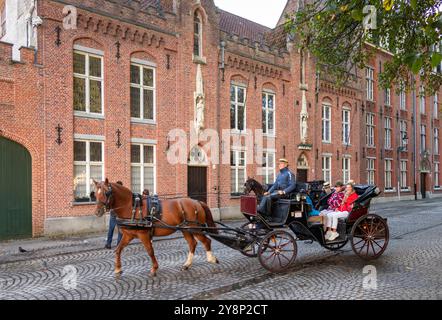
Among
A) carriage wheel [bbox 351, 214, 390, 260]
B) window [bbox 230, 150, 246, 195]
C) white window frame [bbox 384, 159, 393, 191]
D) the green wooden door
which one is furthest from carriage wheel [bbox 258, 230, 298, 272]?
white window frame [bbox 384, 159, 393, 191]

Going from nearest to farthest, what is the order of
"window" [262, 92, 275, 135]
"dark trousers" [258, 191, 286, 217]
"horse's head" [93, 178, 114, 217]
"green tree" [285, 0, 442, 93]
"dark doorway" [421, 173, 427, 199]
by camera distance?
"horse's head" [93, 178, 114, 217]
"dark trousers" [258, 191, 286, 217]
"green tree" [285, 0, 442, 93]
"window" [262, 92, 275, 135]
"dark doorway" [421, 173, 427, 199]

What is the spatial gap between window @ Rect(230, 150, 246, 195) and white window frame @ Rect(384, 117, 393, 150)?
53.7 feet

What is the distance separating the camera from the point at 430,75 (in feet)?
39.5

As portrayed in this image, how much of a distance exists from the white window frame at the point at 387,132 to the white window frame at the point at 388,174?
1.20 metres

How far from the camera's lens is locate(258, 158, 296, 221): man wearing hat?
761cm

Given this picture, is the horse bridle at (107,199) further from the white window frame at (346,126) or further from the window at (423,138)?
the window at (423,138)

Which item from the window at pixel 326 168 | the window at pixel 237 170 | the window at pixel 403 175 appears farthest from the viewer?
the window at pixel 403 175

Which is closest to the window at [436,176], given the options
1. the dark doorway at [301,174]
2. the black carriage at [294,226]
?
the dark doorway at [301,174]

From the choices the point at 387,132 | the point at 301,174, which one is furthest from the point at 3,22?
the point at 387,132

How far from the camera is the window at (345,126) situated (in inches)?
1040

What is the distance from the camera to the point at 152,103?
16.2 meters

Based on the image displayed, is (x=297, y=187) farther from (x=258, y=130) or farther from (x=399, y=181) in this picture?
(x=399, y=181)

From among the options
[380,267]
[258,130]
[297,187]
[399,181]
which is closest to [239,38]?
[258,130]

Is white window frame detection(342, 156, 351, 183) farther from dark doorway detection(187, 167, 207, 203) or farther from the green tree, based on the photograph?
the green tree
